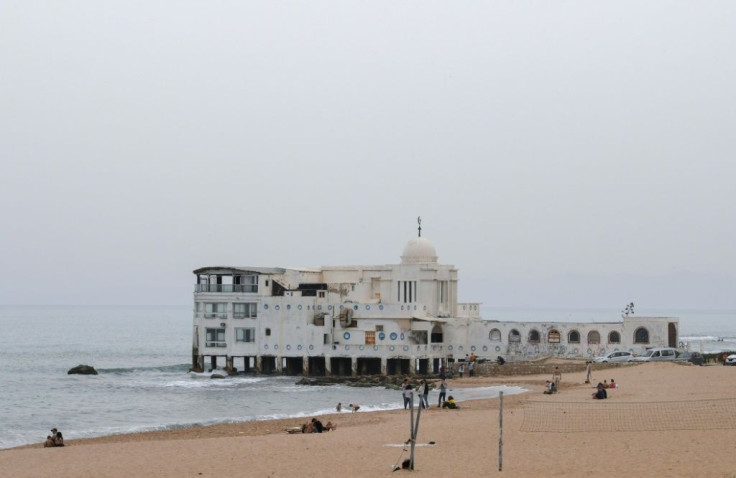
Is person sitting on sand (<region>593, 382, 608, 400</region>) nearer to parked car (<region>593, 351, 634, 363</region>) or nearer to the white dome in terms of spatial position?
parked car (<region>593, 351, 634, 363</region>)

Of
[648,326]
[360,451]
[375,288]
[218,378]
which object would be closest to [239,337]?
[218,378]

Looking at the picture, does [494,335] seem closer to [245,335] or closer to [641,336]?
[641,336]

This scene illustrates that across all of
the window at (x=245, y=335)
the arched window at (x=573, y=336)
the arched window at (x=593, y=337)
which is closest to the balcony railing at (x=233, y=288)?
the window at (x=245, y=335)

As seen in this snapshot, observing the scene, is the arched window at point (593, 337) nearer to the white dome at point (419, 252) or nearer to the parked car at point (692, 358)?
the parked car at point (692, 358)

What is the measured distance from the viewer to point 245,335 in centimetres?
6619

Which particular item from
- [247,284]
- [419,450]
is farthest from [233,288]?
[419,450]

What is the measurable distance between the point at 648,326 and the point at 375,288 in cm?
1795

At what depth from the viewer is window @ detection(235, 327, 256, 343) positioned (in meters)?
65.9

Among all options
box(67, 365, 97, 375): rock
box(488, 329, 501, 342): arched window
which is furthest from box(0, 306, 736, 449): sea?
box(488, 329, 501, 342): arched window

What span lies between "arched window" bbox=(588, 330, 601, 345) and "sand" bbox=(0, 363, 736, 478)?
963 inches

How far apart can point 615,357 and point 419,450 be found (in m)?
37.2

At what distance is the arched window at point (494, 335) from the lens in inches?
2591

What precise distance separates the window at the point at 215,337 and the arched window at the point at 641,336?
1028 inches

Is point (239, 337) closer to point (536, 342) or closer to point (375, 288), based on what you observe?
point (375, 288)
